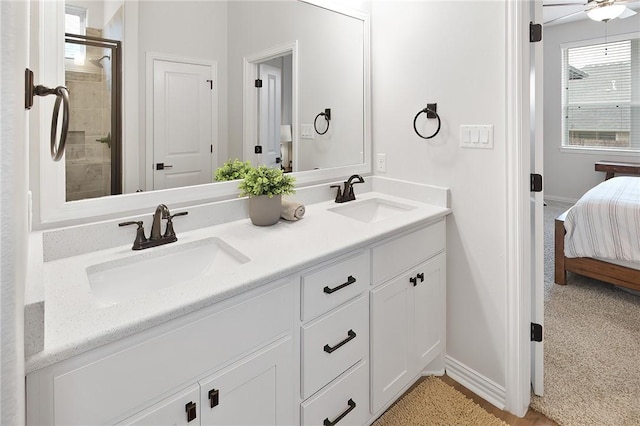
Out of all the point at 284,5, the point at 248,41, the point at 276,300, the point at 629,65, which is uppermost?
the point at 629,65

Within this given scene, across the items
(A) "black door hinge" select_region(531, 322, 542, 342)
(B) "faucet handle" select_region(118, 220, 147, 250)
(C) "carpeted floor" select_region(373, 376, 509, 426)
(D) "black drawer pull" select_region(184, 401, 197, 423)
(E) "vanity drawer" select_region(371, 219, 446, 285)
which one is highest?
(B) "faucet handle" select_region(118, 220, 147, 250)

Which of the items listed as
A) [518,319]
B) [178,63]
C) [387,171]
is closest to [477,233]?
[518,319]

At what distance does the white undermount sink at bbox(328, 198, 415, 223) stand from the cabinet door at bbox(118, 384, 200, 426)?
4.00 feet

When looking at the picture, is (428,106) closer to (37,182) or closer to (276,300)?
(276,300)

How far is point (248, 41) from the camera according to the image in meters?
1.79

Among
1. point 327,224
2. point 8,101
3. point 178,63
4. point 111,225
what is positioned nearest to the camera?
point 8,101

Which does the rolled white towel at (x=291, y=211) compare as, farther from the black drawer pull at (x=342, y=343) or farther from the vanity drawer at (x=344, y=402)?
the vanity drawer at (x=344, y=402)

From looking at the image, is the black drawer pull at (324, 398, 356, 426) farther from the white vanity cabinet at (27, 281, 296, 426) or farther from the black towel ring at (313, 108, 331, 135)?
the black towel ring at (313, 108, 331, 135)

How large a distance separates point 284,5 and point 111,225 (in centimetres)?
136

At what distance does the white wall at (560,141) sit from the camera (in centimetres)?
553

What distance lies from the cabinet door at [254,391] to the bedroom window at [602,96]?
20.2 ft

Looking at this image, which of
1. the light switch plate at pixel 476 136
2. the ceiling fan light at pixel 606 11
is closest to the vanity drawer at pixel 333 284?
the light switch plate at pixel 476 136

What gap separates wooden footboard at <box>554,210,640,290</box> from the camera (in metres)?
2.71

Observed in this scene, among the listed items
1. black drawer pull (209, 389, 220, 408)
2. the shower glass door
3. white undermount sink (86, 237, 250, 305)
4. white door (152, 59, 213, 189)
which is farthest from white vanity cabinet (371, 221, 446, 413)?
the shower glass door
